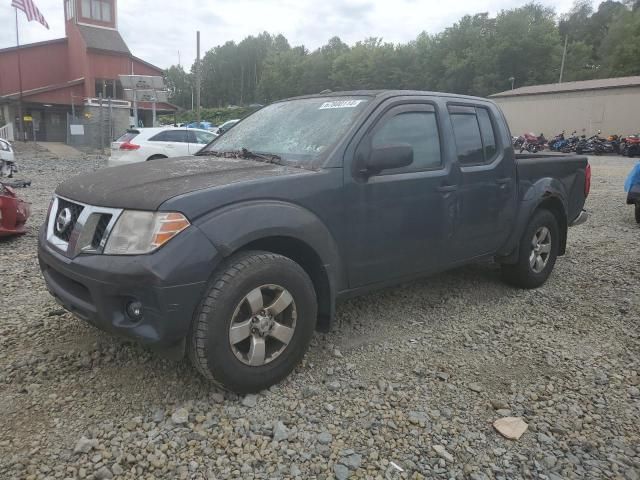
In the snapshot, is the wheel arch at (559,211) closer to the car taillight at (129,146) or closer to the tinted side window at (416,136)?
the tinted side window at (416,136)

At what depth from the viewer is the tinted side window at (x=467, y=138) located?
4.03 meters

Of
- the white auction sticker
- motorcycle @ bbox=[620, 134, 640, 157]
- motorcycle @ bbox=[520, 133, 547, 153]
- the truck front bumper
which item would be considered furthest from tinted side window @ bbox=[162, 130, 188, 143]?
motorcycle @ bbox=[520, 133, 547, 153]

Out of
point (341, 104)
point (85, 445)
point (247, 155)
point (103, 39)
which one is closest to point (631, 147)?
point (341, 104)

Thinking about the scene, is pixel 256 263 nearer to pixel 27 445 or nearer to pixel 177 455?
pixel 177 455

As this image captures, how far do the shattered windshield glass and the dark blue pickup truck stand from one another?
0.6 inches

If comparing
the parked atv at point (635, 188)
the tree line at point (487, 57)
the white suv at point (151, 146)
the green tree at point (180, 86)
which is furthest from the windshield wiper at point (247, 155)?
the green tree at point (180, 86)

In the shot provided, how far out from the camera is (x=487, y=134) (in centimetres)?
434

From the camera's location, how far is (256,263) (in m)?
2.76

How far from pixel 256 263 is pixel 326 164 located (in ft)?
2.71

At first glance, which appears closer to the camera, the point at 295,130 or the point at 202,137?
the point at 295,130

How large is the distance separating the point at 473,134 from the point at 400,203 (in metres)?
1.19

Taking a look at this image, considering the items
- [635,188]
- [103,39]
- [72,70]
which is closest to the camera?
[635,188]

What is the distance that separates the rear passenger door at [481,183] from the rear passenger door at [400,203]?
22 cm

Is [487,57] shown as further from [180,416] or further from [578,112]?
[180,416]
